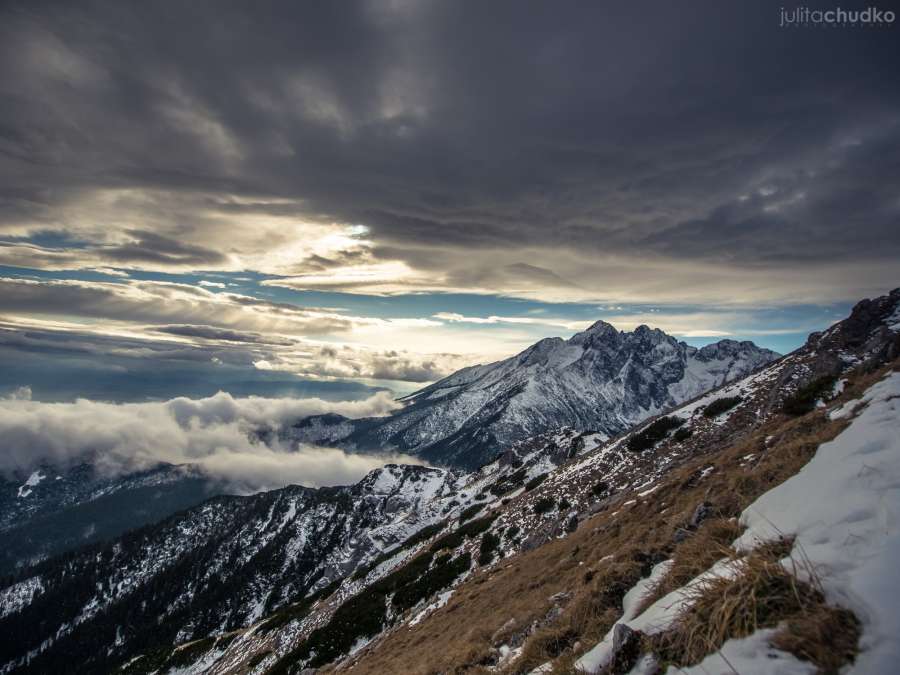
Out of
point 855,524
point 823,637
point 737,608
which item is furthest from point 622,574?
point 823,637

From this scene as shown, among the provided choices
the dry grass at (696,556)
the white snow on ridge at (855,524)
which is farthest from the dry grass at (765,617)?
the dry grass at (696,556)

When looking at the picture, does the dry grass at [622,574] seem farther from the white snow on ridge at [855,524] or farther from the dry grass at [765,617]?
the white snow on ridge at [855,524]

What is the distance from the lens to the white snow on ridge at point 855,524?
3.54 metres

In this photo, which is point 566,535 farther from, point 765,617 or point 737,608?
point 765,617

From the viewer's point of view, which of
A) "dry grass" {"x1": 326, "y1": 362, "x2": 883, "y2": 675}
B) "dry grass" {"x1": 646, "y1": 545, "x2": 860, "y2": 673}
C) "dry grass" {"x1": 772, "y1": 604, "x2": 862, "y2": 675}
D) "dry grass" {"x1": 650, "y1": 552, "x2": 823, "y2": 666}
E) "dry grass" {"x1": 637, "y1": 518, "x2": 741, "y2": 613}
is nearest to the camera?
"dry grass" {"x1": 772, "y1": 604, "x2": 862, "y2": 675}

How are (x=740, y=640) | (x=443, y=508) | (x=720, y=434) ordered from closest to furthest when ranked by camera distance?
(x=740, y=640), (x=720, y=434), (x=443, y=508)

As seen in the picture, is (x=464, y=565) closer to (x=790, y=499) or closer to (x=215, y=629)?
(x=790, y=499)

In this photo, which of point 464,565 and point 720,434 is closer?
point 720,434

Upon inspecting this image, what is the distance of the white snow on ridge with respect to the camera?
354 centimetres

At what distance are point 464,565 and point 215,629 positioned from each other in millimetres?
196251

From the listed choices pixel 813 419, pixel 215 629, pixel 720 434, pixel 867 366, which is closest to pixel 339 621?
pixel 720 434

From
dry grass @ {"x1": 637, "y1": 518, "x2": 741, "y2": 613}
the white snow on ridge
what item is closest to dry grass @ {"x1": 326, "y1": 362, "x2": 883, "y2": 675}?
dry grass @ {"x1": 637, "y1": 518, "x2": 741, "y2": 613}

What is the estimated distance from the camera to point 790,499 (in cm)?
675

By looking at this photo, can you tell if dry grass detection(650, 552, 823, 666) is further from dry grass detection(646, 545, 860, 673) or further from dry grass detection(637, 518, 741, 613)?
dry grass detection(637, 518, 741, 613)
